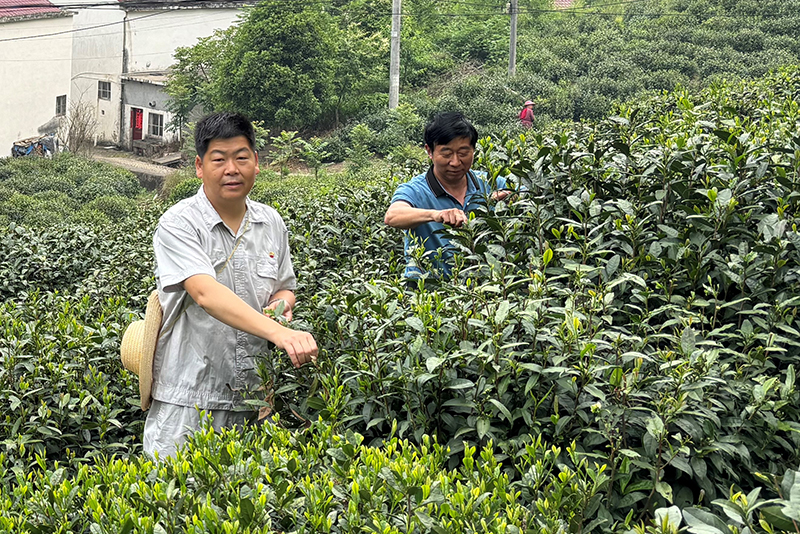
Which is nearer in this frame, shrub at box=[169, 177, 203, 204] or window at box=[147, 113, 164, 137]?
shrub at box=[169, 177, 203, 204]

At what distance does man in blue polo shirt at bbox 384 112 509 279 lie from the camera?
322 centimetres

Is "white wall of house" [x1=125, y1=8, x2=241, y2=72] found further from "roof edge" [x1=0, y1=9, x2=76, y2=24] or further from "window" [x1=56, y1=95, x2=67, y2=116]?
"window" [x1=56, y1=95, x2=67, y2=116]

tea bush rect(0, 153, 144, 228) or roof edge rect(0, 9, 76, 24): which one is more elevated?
roof edge rect(0, 9, 76, 24)

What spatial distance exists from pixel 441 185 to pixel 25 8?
93.7 ft

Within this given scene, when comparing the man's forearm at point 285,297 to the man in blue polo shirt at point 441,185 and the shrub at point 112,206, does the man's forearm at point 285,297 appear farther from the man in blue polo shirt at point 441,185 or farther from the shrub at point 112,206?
the shrub at point 112,206

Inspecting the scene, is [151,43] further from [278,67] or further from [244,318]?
[244,318]

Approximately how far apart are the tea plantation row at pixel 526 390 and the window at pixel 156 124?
96.5 ft

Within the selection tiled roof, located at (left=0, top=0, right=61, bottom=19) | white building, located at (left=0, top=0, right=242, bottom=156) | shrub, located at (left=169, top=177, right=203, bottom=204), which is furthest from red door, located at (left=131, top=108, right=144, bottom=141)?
shrub, located at (left=169, top=177, right=203, bottom=204)

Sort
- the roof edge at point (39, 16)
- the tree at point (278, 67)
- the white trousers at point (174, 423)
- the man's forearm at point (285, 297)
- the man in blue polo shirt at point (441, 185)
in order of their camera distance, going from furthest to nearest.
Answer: the roof edge at point (39, 16)
the tree at point (278, 67)
the man in blue polo shirt at point (441, 185)
the man's forearm at point (285, 297)
the white trousers at point (174, 423)

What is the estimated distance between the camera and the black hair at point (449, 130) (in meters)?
3.30

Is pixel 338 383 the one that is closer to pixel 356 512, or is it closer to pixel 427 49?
pixel 356 512

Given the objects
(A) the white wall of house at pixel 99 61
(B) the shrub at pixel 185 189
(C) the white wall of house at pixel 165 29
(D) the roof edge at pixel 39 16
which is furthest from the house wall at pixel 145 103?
(B) the shrub at pixel 185 189

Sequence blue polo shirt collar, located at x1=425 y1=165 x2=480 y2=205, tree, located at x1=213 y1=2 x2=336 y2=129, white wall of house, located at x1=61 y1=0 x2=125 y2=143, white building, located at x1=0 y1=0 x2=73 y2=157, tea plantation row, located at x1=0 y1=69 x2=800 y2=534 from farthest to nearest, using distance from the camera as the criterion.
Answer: white wall of house, located at x1=61 y1=0 x2=125 y2=143 < white building, located at x1=0 y1=0 x2=73 y2=157 < tree, located at x1=213 y1=2 x2=336 y2=129 < blue polo shirt collar, located at x1=425 y1=165 x2=480 y2=205 < tea plantation row, located at x1=0 y1=69 x2=800 y2=534

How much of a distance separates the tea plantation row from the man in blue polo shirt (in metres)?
0.20
